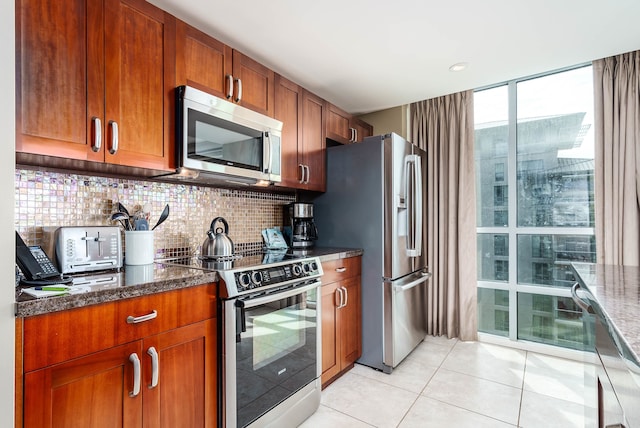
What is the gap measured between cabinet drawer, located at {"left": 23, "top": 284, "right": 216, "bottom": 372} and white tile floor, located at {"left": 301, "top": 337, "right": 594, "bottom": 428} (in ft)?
3.64

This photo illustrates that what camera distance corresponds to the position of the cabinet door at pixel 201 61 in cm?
175

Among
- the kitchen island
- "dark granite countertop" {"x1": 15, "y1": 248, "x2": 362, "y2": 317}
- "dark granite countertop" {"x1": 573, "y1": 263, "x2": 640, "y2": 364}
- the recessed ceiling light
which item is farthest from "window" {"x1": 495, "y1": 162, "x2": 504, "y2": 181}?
"dark granite countertop" {"x1": 15, "y1": 248, "x2": 362, "y2": 317}

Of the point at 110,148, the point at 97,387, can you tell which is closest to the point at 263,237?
the point at 110,148

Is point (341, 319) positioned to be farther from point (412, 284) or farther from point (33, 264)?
point (33, 264)

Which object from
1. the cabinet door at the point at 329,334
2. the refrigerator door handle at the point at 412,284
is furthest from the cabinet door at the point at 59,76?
the refrigerator door handle at the point at 412,284

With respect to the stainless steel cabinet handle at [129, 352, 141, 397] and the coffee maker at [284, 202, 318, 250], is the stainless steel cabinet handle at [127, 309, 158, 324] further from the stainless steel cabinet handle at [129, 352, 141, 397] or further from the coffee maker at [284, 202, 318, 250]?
the coffee maker at [284, 202, 318, 250]

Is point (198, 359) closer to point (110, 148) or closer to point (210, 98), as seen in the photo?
point (110, 148)

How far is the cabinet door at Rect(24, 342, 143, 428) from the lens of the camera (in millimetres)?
983

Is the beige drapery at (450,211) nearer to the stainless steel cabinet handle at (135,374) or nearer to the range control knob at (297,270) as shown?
the range control knob at (297,270)

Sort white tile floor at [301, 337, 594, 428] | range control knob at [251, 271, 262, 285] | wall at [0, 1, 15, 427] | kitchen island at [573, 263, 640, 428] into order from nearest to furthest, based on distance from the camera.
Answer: kitchen island at [573, 263, 640, 428] → wall at [0, 1, 15, 427] → range control knob at [251, 271, 262, 285] → white tile floor at [301, 337, 594, 428]

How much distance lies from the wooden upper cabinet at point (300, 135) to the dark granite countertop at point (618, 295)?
6.09 feet

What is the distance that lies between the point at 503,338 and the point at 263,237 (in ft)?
8.11

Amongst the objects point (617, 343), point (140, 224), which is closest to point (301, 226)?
point (140, 224)

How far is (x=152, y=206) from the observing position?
6.46 feet
